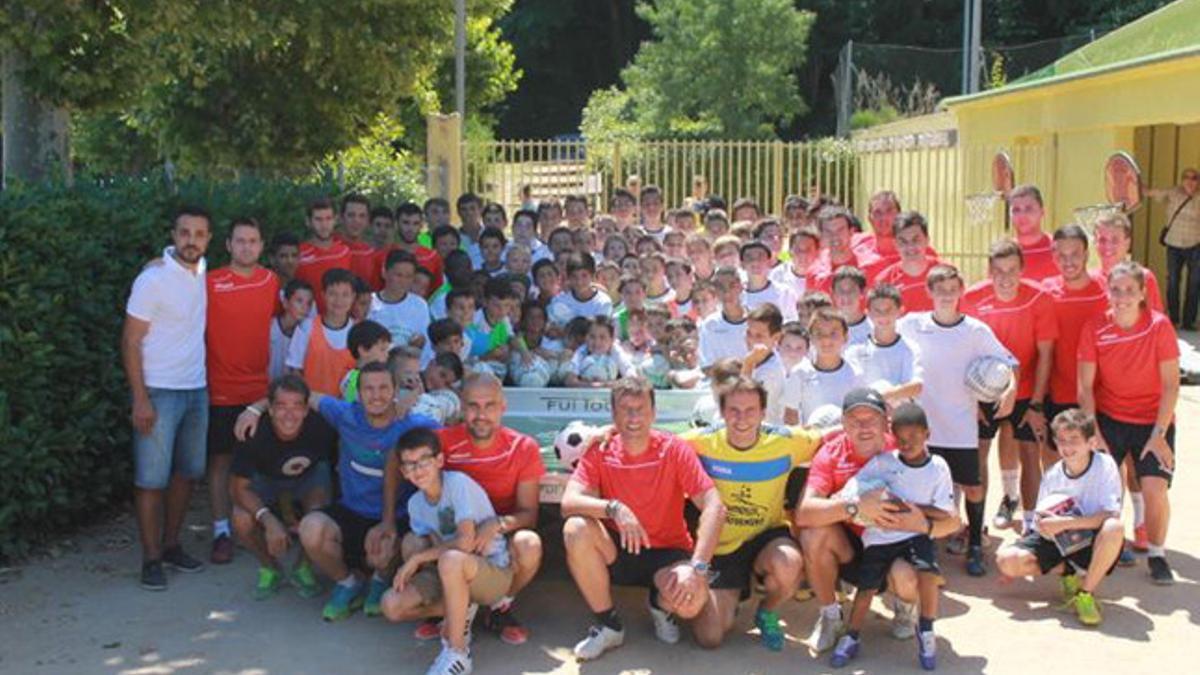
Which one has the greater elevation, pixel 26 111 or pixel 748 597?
pixel 26 111

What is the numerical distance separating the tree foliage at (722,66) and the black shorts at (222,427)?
27198 millimetres

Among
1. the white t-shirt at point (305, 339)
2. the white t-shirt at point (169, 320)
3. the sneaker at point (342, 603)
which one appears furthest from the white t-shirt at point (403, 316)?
the sneaker at point (342, 603)

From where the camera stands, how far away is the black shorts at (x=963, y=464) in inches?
270

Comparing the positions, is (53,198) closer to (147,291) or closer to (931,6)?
(147,291)

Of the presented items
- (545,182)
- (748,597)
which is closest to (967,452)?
(748,597)

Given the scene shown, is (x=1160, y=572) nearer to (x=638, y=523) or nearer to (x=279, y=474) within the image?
(x=638, y=523)

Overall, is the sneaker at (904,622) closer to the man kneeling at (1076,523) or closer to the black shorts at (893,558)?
the black shorts at (893,558)

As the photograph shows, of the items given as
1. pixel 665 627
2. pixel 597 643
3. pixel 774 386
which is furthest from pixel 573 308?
pixel 597 643

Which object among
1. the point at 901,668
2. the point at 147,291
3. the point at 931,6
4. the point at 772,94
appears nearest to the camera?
the point at 901,668

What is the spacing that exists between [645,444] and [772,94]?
29.8 m

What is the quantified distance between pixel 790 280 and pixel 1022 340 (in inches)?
91.8

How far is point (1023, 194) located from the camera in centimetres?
755

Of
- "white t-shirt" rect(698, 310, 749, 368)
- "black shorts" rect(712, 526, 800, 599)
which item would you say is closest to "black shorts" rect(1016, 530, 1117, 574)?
"black shorts" rect(712, 526, 800, 599)

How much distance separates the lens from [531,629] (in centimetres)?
612
